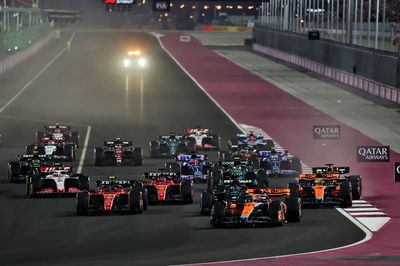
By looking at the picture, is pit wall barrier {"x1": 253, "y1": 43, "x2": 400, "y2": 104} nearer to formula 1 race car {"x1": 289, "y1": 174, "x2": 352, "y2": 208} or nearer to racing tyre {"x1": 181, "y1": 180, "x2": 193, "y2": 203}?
formula 1 race car {"x1": 289, "y1": 174, "x2": 352, "y2": 208}

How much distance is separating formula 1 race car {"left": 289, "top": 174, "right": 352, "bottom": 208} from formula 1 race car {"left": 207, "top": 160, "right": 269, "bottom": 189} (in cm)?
189

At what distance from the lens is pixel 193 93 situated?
81.8 meters

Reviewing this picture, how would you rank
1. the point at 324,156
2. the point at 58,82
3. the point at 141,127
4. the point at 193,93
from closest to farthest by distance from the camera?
the point at 324,156, the point at 141,127, the point at 193,93, the point at 58,82

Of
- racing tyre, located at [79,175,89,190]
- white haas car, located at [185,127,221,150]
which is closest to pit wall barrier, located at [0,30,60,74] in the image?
white haas car, located at [185,127,221,150]

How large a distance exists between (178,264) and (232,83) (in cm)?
6793

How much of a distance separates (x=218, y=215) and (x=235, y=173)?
6729 mm

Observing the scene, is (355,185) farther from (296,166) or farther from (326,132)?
(326,132)

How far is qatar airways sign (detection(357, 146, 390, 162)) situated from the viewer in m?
34.6

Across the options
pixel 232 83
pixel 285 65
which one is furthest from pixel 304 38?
pixel 232 83

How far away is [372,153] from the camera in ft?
114

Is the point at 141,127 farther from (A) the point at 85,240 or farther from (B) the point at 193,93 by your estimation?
(A) the point at 85,240

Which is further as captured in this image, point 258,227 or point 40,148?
point 40,148

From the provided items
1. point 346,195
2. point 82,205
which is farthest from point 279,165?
point 82,205

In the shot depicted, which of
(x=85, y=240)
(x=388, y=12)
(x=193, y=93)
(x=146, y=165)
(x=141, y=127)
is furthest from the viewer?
(x=388, y=12)
